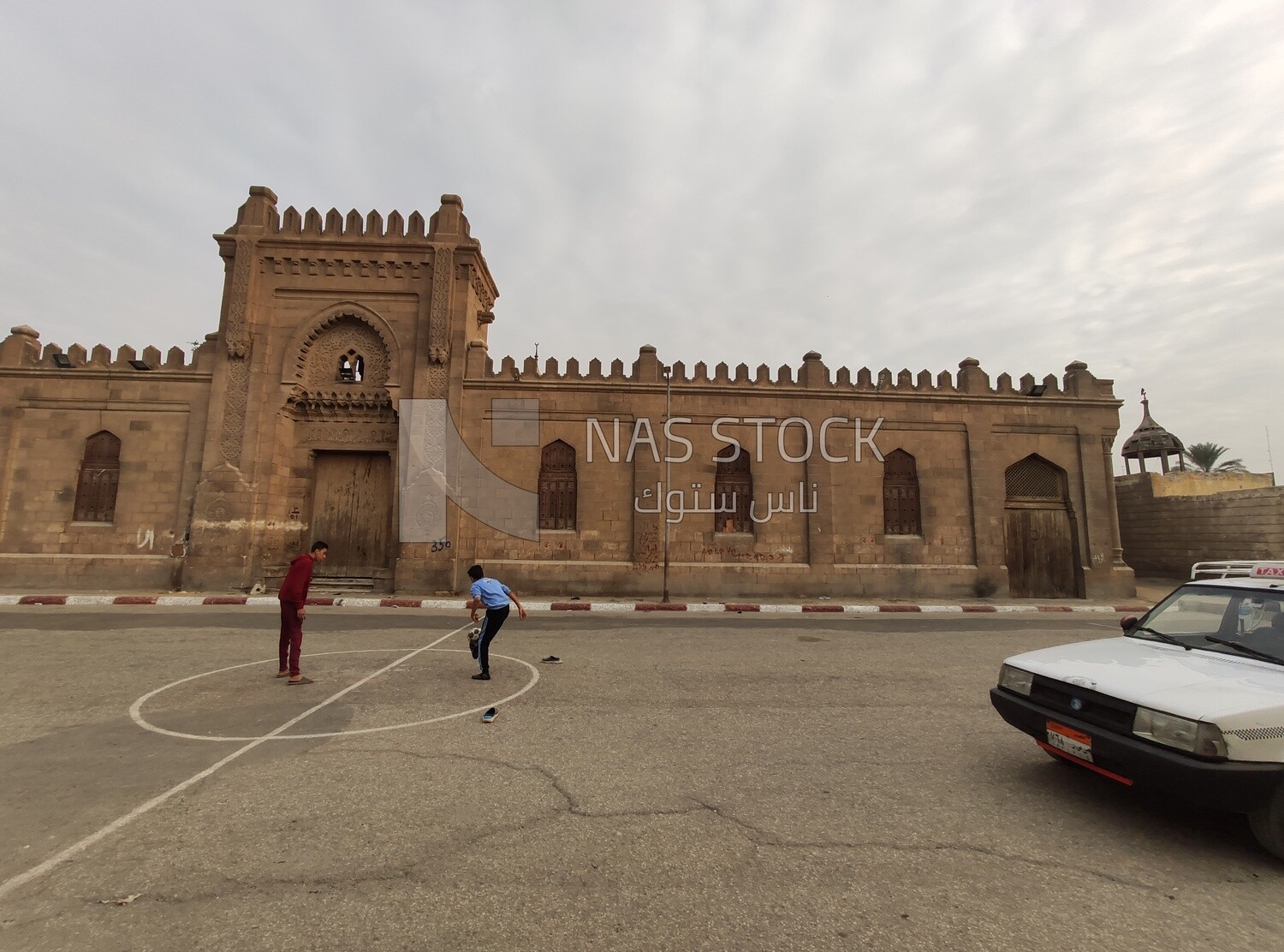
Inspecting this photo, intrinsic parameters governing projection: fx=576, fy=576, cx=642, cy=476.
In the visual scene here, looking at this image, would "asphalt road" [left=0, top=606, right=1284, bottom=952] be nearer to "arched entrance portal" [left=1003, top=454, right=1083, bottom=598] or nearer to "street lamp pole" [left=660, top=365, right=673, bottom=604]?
"street lamp pole" [left=660, top=365, right=673, bottom=604]

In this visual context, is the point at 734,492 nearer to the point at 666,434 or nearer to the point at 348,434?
the point at 666,434

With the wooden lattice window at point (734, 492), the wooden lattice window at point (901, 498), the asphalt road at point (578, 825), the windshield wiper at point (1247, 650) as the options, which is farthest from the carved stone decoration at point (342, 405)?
the windshield wiper at point (1247, 650)

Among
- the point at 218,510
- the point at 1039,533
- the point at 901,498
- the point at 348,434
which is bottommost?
the point at 1039,533

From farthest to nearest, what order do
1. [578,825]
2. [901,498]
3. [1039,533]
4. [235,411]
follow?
[1039,533] → [901,498] → [235,411] → [578,825]

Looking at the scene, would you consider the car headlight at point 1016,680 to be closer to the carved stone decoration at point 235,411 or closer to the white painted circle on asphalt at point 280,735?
the white painted circle on asphalt at point 280,735

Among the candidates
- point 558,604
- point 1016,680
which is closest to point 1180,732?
point 1016,680

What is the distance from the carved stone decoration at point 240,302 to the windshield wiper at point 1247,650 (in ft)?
67.6

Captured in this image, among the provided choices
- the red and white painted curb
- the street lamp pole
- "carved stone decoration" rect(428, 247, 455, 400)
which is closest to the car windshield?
the red and white painted curb

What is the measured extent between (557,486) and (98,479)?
43.1 feet

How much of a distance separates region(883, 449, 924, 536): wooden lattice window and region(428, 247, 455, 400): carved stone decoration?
13607mm

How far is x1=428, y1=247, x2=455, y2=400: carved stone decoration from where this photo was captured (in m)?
16.9

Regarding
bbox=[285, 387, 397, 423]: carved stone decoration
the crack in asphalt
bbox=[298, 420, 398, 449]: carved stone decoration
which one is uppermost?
bbox=[285, 387, 397, 423]: carved stone decoration

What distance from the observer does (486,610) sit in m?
7.09

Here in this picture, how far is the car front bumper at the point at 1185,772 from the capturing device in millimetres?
3076
